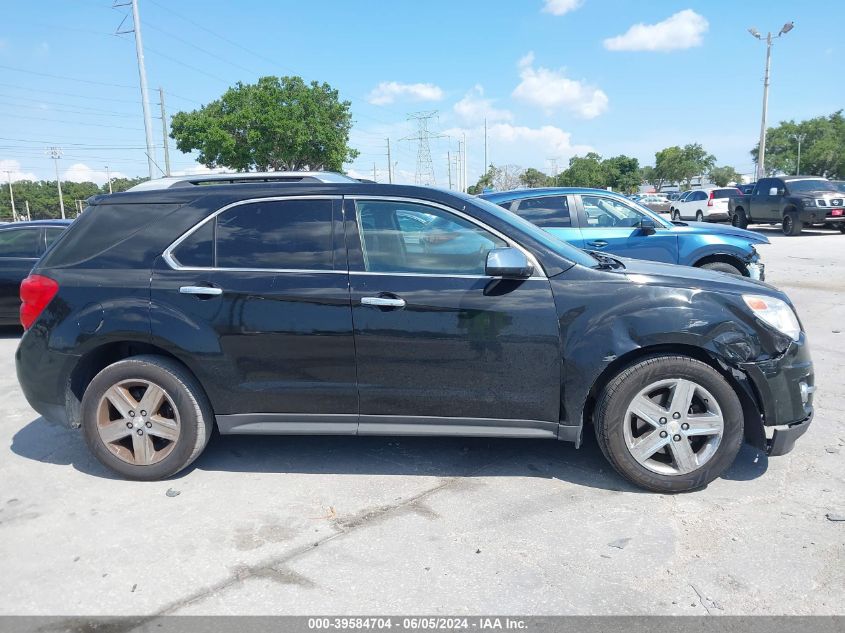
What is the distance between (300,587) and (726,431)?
8.04 feet

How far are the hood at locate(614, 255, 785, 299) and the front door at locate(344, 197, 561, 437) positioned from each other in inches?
23.6

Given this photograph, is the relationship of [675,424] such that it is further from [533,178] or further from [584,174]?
[584,174]

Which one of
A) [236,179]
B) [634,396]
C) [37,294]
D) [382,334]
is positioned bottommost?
[634,396]

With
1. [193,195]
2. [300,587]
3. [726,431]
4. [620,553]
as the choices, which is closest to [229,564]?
[300,587]

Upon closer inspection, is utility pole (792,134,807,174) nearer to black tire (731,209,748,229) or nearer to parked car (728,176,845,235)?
black tire (731,209,748,229)

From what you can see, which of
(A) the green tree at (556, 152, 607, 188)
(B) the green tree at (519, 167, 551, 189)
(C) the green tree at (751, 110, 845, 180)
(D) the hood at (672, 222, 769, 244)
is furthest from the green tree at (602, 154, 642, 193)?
(D) the hood at (672, 222, 769, 244)

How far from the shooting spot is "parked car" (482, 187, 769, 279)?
27.5 ft

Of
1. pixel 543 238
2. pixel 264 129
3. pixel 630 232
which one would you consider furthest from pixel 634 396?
pixel 264 129

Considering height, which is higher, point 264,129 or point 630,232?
point 264,129

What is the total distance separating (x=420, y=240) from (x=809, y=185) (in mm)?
21966

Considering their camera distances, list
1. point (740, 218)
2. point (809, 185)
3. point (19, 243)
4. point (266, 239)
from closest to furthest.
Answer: point (266, 239) → point (19, 243) → point (809, 185) → point (740, 218)

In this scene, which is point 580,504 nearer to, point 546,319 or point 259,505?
point 546,319

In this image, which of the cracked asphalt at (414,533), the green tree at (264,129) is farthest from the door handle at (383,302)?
the green tree at (264,129)

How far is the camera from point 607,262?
416cm
